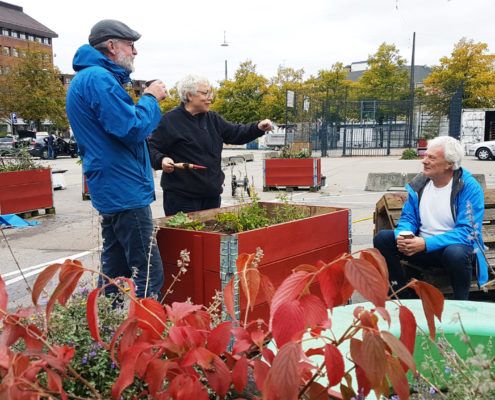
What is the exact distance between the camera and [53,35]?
8525 cm

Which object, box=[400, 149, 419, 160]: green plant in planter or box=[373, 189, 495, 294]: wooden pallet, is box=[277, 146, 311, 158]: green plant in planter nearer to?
box=[373, 189, 495, 294]: wooden pallet

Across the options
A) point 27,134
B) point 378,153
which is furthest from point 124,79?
point 27,134

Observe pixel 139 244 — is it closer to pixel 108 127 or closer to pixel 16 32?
pixel 108 127

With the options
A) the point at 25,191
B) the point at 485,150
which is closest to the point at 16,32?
the point at 485,150

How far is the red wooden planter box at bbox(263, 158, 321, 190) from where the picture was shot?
1324cm

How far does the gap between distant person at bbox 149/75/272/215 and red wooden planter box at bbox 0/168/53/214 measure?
6.23 meters

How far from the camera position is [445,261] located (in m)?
3.66

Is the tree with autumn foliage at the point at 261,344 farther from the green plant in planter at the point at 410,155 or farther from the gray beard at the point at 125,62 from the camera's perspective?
the green plant in planter at the point at 410,155

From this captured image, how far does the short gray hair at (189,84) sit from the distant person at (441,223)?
175 centimetres

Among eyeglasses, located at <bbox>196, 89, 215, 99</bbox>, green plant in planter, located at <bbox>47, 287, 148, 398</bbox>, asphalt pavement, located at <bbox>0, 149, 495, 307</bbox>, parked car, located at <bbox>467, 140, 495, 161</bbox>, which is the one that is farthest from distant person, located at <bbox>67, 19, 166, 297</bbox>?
parked car, located at <bbox>467, 140, 495, 161</bbox>

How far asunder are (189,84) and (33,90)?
4276 centimetres

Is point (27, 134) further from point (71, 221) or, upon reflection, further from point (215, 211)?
point (215, 211)

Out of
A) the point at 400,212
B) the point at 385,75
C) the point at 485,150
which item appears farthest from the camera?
the point at 385,75

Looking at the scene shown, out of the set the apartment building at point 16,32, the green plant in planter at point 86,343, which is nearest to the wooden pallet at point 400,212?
the green plant in planter at point 86,343
